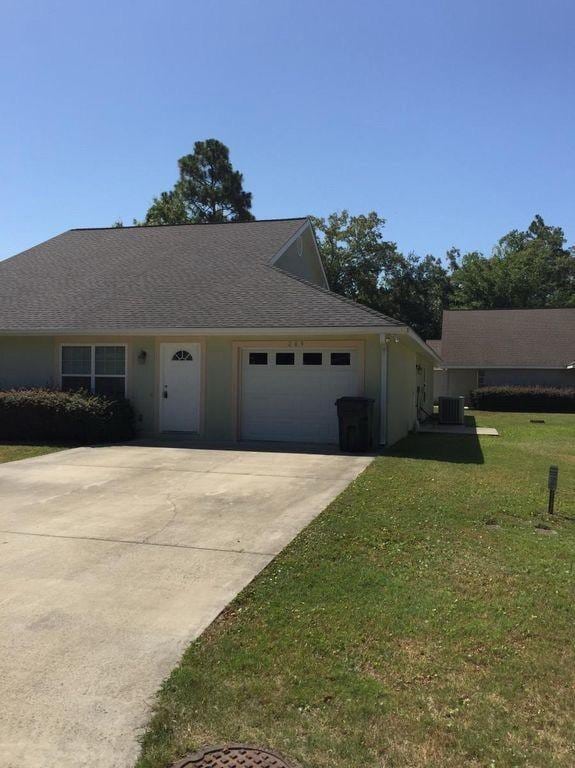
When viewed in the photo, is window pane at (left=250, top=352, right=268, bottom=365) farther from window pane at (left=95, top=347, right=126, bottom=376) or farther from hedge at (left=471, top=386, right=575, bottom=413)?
hedge at (left=471, top=386, right=575, bottom=413)

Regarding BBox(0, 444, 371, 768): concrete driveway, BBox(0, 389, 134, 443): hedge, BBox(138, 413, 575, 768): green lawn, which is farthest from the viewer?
BBox(0, 389, 134, 443): hedge

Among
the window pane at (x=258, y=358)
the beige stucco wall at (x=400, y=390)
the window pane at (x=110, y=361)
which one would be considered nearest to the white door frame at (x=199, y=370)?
the window pane at (x=110, y=361)

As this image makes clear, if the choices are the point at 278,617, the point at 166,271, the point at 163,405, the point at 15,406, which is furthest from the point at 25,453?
the point at 278,617

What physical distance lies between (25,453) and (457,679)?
10.5 metres

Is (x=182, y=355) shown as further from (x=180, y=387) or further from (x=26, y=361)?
(x=26, y=361)

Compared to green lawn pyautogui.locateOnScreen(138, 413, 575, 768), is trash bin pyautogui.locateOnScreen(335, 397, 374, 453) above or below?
above

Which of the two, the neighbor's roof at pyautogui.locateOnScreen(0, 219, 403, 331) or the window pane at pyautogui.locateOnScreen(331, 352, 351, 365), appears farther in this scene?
the neighbor's roof at pyautogui.locateOnScreen(0, 219, 403, 331)

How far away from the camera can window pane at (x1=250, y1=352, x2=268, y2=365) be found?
1395 centimetres

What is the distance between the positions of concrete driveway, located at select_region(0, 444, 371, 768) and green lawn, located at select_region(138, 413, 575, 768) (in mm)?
257

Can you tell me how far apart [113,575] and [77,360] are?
10935mm

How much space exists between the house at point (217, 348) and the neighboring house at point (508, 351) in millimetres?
16272

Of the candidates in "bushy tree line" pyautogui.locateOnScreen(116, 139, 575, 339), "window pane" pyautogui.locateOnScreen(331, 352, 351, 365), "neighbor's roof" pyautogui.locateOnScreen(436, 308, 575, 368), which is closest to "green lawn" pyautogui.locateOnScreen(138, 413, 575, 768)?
"window pane" pyautogui.locateOnScreen(331, 352, 351, 365)

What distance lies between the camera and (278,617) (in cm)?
417

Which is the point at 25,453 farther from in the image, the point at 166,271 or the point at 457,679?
the point at 457,679
